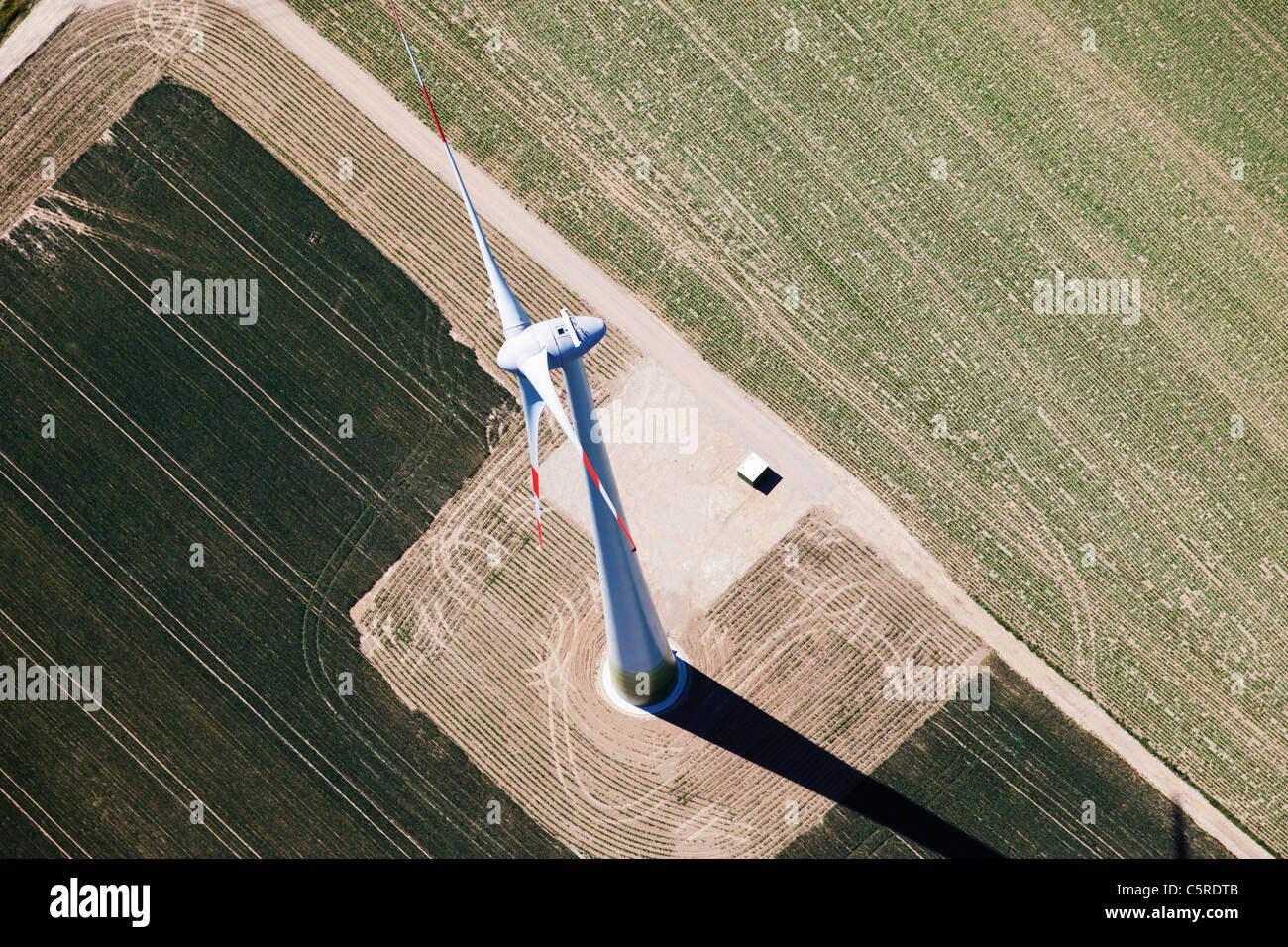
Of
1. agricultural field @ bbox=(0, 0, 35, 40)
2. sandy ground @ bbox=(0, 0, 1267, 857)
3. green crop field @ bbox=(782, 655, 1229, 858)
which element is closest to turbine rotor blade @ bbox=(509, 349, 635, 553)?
sandy ground @ bbox=(0, 0, 1267, 857)

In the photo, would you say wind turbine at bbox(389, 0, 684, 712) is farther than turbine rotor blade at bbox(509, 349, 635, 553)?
Yes

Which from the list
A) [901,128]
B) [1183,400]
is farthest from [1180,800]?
[901,128]

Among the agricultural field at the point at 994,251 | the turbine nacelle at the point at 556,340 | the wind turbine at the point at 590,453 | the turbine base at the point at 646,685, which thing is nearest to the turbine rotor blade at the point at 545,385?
the wind turbine at the point at 590,453

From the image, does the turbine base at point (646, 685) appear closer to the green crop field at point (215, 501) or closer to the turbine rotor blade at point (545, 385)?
the green crop field at point (215, 501)

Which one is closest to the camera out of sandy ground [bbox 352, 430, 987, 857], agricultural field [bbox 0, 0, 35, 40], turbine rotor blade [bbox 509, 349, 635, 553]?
turbine rotor blade [bbox 509, 349, 635, 553]

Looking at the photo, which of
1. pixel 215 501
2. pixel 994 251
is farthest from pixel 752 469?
pixel 215 501

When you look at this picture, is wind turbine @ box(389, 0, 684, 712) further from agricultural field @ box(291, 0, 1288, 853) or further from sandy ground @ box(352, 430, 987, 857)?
agricultural field @ box(291, 0, 1288, 853)
